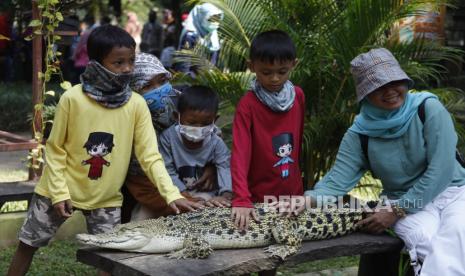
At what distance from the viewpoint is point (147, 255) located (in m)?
3.51

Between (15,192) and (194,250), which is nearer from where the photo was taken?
(194,250)

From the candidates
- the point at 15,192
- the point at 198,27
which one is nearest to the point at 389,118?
the point at 15,192

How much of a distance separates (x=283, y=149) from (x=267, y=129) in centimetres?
13

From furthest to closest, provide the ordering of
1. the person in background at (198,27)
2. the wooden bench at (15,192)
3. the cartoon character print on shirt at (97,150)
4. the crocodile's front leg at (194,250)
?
1. the person in background at (198,27)
2. the wooden bench at (15,192)
3. the cartoon character print on shirt at (97,150)
4. the crocodile's front leg at (194,250)

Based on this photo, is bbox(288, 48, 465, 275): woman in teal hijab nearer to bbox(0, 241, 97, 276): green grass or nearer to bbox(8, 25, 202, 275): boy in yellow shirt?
bbox(8, 25, 202, 275): boy in yellow shirt

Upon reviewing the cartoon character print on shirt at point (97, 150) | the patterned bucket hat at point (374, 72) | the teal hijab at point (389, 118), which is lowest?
the cartoon character print on shirt at point (97, 150)

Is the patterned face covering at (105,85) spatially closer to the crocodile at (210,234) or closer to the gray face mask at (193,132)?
the gray face mask at (193,132)

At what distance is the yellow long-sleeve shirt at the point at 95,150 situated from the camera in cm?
371

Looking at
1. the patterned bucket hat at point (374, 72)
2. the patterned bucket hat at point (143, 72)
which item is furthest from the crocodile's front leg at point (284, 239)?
the patterned bucket hat at point (143, 72)

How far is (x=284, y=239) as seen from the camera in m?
3.67

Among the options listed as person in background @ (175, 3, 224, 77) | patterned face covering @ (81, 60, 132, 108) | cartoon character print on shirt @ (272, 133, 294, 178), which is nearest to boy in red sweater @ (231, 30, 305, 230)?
cartoon character print on shirt @ (272, 133, 294, 178)

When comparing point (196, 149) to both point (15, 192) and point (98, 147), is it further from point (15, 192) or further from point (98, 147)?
point (15, 192)

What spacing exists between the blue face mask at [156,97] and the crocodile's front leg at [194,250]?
0.85 meters

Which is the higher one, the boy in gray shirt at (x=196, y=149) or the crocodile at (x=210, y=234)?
the boy in gray shirt at (x=196, y=149)
